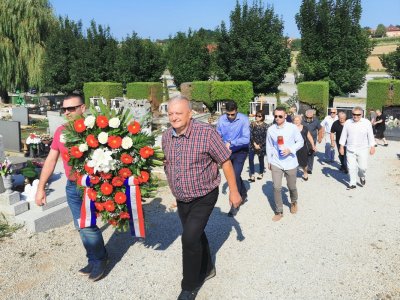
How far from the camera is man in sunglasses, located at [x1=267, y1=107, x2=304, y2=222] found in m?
5.63

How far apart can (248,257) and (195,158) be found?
179 cm

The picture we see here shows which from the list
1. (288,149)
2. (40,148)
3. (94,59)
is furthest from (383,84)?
(94,59)

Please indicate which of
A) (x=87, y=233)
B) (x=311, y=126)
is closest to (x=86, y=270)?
(x=87, y=233)

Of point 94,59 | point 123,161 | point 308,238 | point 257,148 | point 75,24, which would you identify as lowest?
point 308,238

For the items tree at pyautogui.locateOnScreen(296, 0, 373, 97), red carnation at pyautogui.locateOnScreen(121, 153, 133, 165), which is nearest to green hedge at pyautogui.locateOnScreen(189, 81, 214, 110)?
tree at pyautogui.locateOnScreen(296, 0, 373, 97)

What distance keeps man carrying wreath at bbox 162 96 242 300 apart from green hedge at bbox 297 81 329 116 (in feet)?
49.3

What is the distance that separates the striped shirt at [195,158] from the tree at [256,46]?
1694 cm

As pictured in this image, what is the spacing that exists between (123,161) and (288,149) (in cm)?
265

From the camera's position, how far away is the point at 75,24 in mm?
25109

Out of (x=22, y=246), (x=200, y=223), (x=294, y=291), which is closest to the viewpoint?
(x=200, y=223)

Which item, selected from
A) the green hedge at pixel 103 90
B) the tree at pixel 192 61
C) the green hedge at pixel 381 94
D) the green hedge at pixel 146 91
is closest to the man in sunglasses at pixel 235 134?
the green hedge at pixel 381 94

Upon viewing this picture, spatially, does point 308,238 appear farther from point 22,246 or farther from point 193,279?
point 22,246

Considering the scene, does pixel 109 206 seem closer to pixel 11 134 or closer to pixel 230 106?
pixel 230 106

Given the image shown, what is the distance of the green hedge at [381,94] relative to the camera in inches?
590
